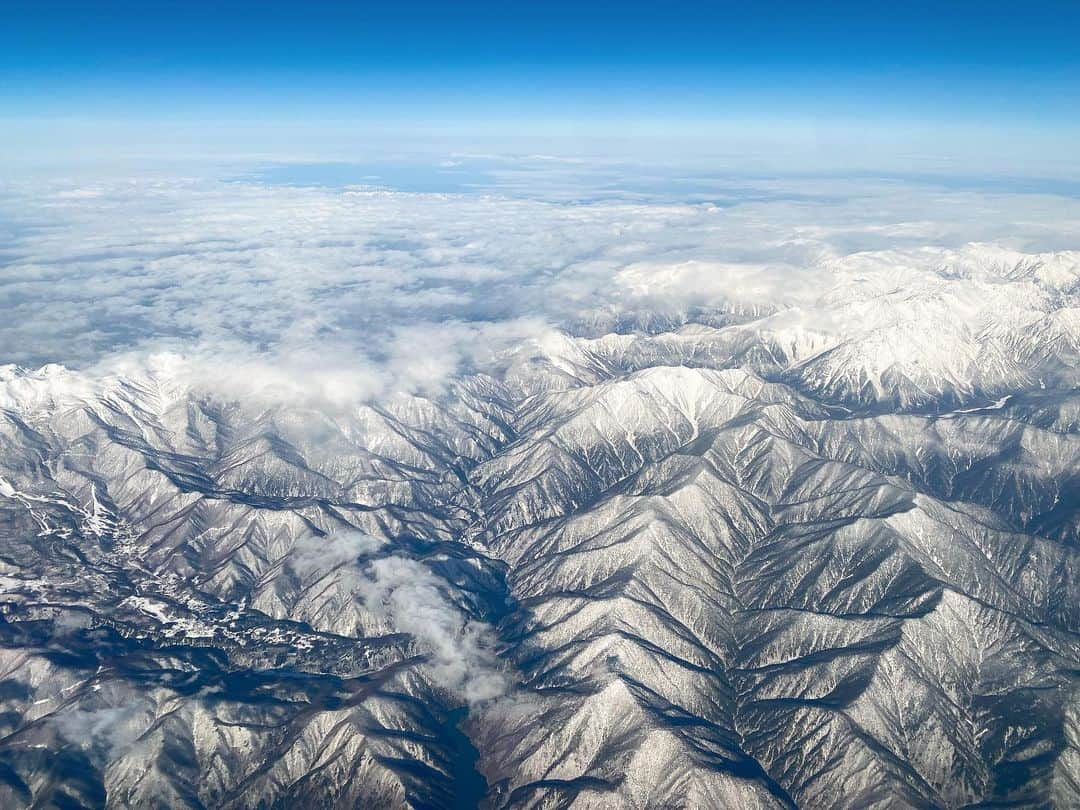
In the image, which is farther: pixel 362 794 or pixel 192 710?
pixel 192 710

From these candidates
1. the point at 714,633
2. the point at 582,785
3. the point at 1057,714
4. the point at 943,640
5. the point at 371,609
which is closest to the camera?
the point at 582,785

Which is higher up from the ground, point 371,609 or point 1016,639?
point 1016,639

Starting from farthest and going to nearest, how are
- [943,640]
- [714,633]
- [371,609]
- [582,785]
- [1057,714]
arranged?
[371,609] → [714,633] → [943,640] → [1057,714] → [582,785]

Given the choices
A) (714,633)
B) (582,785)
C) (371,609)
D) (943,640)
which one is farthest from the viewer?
(371,609)

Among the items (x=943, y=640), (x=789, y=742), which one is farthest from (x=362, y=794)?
(x=943, y=640)

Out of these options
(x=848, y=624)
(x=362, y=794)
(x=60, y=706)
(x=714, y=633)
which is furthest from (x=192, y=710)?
(x=848, y=624)

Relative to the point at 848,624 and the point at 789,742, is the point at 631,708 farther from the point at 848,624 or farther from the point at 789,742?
the point at 848,624

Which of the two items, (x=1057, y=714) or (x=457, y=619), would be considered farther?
(x=457, y=619)

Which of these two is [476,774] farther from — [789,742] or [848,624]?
[848,624]

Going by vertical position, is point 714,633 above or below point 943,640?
below
